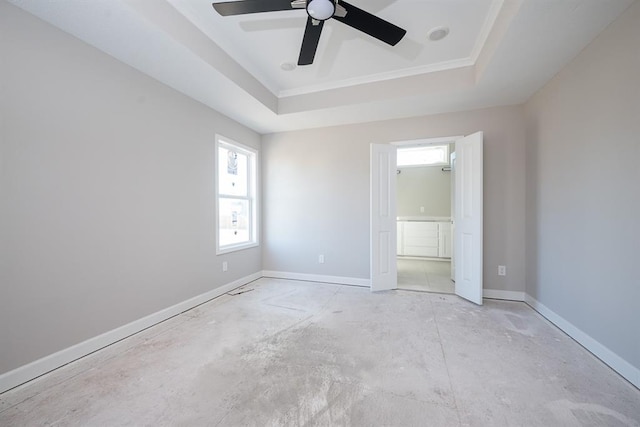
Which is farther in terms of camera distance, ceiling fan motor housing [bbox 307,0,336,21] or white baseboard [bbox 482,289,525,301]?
white baseboard [bbox 482,289,525,301]

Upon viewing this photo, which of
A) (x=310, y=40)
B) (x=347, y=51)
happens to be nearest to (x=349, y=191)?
(x=347, y=51)

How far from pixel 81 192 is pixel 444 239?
599 cm

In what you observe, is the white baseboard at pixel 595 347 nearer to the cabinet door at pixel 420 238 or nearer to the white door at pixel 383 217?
the white door at pixel 383 217

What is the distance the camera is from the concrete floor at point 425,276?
3.65 metres

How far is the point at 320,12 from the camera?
1.58 metres

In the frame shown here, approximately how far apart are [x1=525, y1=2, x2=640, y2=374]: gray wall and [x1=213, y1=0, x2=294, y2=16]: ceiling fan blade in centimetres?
229

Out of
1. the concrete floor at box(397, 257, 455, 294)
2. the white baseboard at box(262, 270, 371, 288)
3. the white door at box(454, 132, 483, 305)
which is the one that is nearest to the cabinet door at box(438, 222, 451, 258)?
the concrete floor at box(397, 257, 455, 294)

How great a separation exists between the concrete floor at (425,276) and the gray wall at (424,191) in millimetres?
1230

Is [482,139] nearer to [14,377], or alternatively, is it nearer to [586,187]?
[586,187]

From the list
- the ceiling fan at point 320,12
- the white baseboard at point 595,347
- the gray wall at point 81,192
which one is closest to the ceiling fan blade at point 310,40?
the ceiling fan at point 320,12

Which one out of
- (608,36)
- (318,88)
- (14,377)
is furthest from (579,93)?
(14,377)

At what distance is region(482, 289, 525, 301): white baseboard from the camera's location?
3125 mm

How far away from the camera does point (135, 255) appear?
92.3 inches

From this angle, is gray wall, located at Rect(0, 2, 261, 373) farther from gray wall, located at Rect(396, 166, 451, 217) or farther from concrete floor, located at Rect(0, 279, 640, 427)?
gray wall, located at Rect(396, 166, 451, 217)
